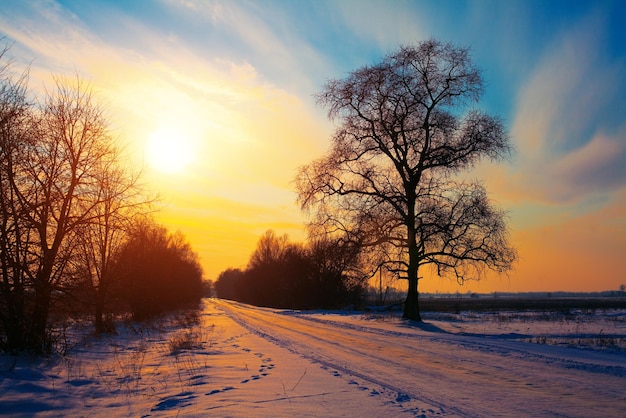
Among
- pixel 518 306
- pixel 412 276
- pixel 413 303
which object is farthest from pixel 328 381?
pixel 518 306

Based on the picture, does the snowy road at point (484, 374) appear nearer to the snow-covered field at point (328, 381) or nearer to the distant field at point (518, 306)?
the snow-covered field at point (328, 381)

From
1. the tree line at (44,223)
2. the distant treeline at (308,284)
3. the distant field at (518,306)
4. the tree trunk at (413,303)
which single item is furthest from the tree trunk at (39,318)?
the distant field at (518,306)

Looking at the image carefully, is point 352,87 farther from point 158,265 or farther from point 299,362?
point 158,265

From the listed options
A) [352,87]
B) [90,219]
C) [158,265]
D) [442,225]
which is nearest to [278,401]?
[90,219]

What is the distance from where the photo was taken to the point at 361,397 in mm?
7414

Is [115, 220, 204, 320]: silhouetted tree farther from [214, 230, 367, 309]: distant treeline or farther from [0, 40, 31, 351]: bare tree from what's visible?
[214, 230, 367, 309]: distant treeline

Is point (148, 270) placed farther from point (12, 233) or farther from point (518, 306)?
point (518, 306)

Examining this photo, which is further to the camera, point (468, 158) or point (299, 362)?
point (468, 158)

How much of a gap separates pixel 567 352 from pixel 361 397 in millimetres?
8085

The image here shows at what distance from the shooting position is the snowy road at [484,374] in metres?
6.82

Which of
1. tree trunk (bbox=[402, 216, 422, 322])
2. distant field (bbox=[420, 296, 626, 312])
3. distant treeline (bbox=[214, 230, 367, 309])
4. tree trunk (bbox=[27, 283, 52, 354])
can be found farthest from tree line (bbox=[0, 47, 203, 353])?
distant field (bbox=[420, 296, 626, 312])

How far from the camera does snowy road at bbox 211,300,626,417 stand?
22.4 feet

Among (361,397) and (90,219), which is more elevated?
(90,219)

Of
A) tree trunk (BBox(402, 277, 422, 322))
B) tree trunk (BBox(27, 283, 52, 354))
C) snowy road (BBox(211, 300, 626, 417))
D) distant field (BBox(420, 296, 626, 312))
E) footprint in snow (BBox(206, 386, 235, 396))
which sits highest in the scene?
distant field (BBox(420, 296, 626, 312))
